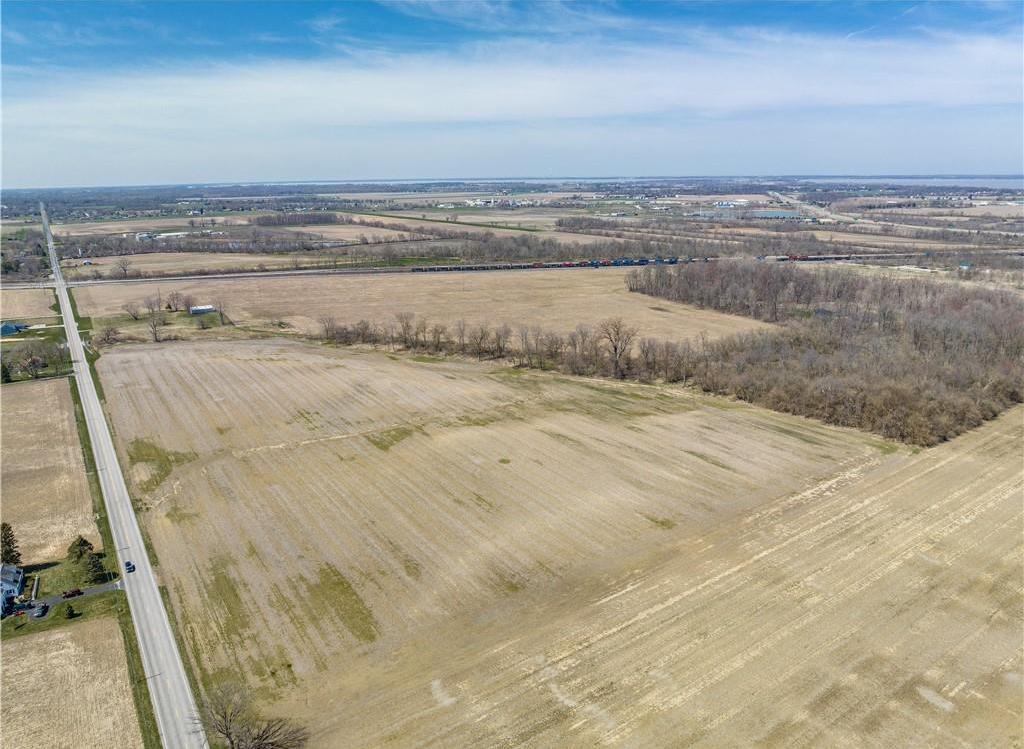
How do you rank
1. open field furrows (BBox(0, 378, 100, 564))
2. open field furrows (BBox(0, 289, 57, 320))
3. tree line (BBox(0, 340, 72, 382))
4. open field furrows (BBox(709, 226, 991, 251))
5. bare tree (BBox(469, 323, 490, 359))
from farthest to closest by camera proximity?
1. open field furrows (BBox(709, 226, 991, 251))
2. open field furrows (BBox(0, 289, 57, 320))
3. bare tree (BBox(469, 323, 490, 359))
4. tree line (BBox(0, 340, 72, 382))
5. open field furrows (BBox(0, 378, 100, 564))

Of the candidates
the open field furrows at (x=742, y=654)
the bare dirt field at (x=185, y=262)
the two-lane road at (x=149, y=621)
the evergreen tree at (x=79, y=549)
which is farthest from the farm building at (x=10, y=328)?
the open field furrows at (x=742, y=654)

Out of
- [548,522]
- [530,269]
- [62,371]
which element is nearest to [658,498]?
[548,522]

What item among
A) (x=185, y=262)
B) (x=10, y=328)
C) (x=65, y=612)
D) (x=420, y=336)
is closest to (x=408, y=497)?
(x=65, y=612)

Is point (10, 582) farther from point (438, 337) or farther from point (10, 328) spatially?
point (10, 328)

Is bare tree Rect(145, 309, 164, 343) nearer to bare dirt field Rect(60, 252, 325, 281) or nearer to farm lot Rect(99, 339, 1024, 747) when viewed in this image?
farm lot Rect(99, 339, 1024, 747)

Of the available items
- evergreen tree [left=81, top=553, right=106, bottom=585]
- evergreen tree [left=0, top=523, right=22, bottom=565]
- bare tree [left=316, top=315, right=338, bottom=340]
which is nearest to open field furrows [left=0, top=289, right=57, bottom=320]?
bare tree [left=316, top=315, right=338, bottom=340]

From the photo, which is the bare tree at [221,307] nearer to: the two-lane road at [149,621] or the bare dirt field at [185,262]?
the bare dirt field at [185,262]

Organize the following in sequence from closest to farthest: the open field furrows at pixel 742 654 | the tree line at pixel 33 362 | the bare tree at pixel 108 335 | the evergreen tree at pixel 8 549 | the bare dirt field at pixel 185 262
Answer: the open field furrows at pixel 742 654, the evergreen tree at pixel 8 549, the tree line at pixel 33 362, the bare tree at pixel 108 335, the bare dirt field at pixel 185 262
